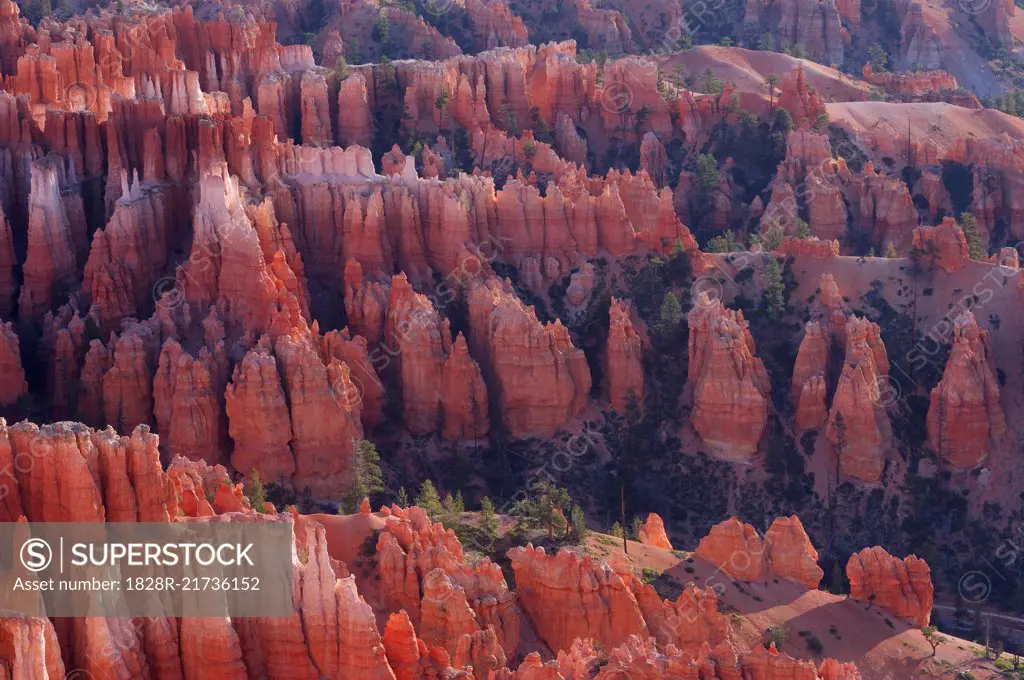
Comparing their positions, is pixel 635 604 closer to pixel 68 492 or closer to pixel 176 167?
pixel 68 492

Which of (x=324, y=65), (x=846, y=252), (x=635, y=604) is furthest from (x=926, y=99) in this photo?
(x=635, y=604)

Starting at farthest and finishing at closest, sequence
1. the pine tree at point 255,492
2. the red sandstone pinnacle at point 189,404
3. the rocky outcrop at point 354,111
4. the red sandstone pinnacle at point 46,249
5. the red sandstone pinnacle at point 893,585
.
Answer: the rocky outcrop at point 354,111
the red sandstone pinnacle at point 46,249
the red sandstone pinnacle at point 189,404
the red sandstone pinnacle at point 893,585
the pine tree at point 255,492

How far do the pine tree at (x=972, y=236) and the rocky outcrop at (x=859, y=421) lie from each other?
11.3m

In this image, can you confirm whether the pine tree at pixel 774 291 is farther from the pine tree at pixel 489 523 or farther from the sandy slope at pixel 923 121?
the sandy slope at pixel 923 121

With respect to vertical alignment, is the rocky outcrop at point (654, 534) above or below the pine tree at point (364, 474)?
below

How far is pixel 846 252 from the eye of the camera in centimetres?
9388

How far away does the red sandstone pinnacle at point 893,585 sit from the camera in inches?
2363

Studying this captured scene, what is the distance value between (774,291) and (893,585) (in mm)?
22480

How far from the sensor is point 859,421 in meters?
74.0

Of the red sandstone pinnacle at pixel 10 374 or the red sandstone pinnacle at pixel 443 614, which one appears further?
the red sandstone pinnacle at pixel 10 374

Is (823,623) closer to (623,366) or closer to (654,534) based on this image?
Result: (654,534)

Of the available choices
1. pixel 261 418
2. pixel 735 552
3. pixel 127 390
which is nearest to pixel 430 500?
pixel 261 418

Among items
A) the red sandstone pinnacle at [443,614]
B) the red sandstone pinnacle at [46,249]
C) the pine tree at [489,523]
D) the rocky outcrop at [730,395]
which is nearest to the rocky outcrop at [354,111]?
the red sandstone pinnacle at [46,249]

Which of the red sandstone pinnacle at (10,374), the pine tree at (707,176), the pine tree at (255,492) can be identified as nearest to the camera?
the pine tree at (255,492)
